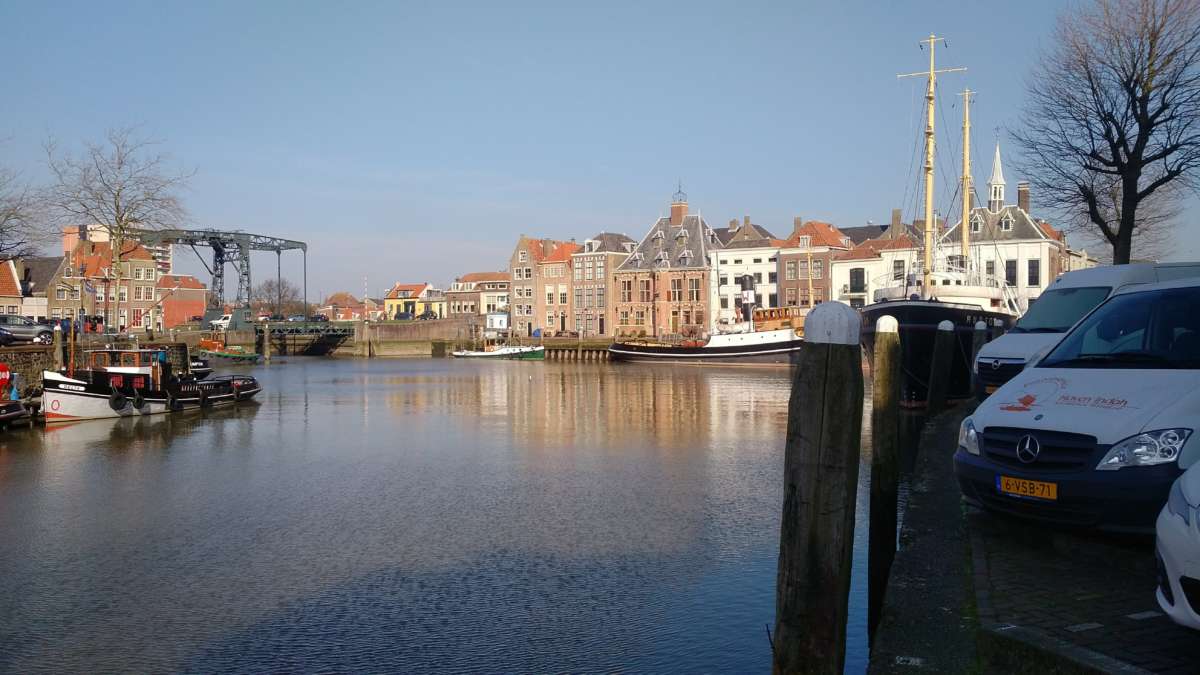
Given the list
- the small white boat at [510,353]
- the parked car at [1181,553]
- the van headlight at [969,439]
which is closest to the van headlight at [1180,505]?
the parked car at [1181,553]

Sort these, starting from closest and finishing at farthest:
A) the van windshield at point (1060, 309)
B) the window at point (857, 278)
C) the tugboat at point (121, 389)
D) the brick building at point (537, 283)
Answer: the van windshield at point (1060, 309)
the tugboat at point (121, 389)
the window at point (857, 278)
the brick building at point (537, 283)

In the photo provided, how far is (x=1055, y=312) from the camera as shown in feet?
47.1

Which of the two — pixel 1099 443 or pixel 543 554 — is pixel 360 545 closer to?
pixel 543 554

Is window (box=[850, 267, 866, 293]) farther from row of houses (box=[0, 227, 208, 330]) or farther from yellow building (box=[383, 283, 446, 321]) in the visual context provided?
yellow building (box=[383, 283, 446, 321])

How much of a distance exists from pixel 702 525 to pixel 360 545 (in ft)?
14.9

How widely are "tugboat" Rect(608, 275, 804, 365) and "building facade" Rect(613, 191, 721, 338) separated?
9765 millimetres

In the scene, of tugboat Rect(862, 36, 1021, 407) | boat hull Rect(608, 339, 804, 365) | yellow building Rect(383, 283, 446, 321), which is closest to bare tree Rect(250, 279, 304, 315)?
yellow building Rect(383, 283, 446, 321)

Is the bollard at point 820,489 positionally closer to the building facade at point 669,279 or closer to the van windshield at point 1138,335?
the van windshield at point 1138,335

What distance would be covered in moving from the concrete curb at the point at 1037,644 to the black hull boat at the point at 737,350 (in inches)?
2190

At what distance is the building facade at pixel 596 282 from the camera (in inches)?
3693

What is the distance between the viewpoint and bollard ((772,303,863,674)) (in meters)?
5.17

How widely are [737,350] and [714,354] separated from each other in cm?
202

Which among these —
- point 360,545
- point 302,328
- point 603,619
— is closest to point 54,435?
point 360,545

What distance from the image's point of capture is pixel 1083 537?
23.4 feet
